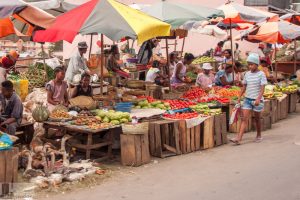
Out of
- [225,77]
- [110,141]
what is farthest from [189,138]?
[225,77]

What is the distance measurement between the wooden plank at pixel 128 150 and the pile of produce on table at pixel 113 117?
1.50 feet

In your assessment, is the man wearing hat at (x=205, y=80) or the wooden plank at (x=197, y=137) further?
the man wearing hat at (x=205, y=80)

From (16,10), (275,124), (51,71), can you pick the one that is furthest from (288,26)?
(16,10)

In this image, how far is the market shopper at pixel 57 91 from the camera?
999 centimetres

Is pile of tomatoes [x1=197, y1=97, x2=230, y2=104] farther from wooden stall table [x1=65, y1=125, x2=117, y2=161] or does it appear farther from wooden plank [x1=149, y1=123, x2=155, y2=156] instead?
wooden stall table [x1=65, y1=125, x2=117, y2=161]

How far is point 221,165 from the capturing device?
8.42 metres

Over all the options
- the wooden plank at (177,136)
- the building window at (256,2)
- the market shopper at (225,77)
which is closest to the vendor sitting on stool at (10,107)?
the wooden plank at (177,136)

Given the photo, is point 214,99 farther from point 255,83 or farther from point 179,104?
point 255,83

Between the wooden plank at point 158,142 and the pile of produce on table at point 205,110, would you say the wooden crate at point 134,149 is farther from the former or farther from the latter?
the pile of produce on table at point 205,110

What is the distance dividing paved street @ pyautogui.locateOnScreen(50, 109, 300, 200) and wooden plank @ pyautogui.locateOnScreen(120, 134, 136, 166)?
25 centimetres

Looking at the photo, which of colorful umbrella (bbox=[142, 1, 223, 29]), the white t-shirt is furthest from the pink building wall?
colorful umbrella (bbox=[142, 1, 223, 29])

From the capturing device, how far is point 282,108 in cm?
1362

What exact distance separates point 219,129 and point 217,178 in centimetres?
265

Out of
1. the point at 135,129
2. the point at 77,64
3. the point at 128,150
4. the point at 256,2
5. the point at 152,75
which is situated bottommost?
the point at 128,150
